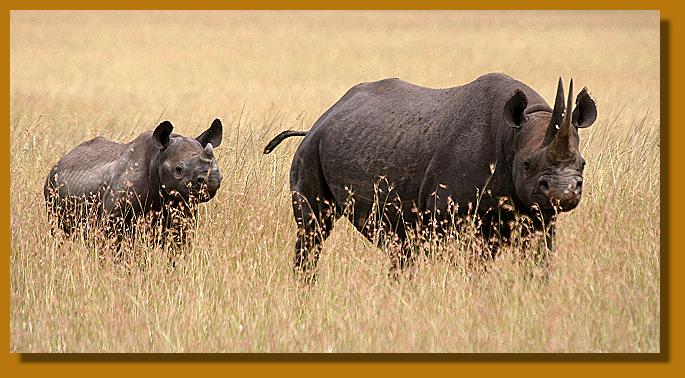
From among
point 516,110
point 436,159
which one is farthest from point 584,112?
point 436,159

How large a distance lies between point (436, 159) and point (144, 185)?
255 centimetres

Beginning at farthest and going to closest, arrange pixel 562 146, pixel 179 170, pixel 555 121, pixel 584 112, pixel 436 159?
pixel 179 170 → pixel 436 159 → pixel 584 112 → pixel 555 121 → pixel 562 146

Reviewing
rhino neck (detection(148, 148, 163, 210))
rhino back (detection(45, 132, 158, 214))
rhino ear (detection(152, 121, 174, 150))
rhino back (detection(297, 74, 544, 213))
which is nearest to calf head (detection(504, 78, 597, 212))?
rhino back (detection(297, 74, 544, 213))

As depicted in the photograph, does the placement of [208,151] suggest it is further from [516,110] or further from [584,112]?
[584,112]

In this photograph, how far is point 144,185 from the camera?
9.25 m

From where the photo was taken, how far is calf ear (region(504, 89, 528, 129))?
755cm

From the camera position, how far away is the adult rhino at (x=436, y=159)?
7.23 m

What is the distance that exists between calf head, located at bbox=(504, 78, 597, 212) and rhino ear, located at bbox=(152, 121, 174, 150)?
293 centimetres

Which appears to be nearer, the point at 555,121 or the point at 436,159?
the point at 555,121

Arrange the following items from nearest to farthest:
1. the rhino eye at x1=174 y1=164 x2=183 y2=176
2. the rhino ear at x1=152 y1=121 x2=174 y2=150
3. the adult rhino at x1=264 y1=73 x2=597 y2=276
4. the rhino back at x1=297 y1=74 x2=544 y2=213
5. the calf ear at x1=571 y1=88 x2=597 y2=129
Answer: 1. the adult rhino at x1=264 y1=73 x2=597 y2=276
2. the calf ear at x1=571 y1=88 x2=597 y2=129
3. the rhino back at x1=297 y1=74 x2=544 y2=213
4. the rhino eye at x1=174 y1=164 x2=183 y2=176
5. the rhino ear at x1=152 y1=121 x2=174 y2=150

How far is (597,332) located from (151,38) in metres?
14.4

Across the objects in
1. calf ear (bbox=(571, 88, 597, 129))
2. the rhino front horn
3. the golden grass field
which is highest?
calf ear (bbox=(571, 88, 597, 129))

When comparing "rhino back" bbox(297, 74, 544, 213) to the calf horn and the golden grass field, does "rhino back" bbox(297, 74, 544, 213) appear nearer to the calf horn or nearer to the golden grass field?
the golden grass field

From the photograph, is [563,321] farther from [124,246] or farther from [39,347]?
[124,246]
